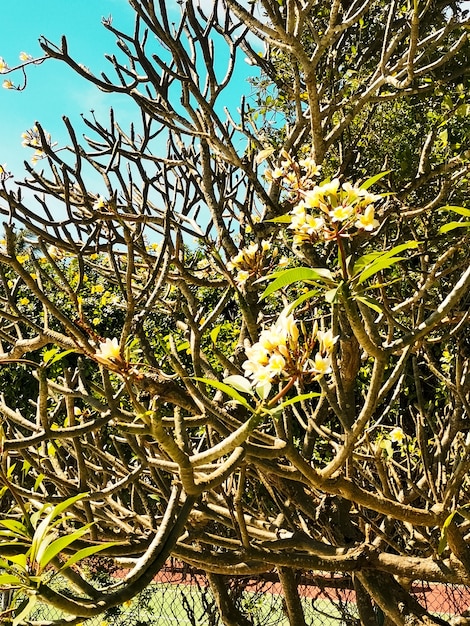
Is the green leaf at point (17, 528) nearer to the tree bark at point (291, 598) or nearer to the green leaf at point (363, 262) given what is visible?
the green leaf at point (363, 262)

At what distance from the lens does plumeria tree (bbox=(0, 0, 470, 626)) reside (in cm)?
104

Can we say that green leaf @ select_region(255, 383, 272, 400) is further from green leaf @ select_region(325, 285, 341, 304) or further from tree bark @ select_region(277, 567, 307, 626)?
tree bark @ select_region(277, 567, 307, 626)

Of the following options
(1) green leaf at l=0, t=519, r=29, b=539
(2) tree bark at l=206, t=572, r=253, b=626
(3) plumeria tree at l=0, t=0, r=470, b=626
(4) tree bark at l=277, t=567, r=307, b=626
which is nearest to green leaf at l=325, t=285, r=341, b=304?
(3) plumeria tree at l=0, t=0, r=470, b=626

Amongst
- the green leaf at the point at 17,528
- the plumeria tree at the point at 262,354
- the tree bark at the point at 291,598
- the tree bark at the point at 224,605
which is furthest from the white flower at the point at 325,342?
the tree bark at the point at 224,605

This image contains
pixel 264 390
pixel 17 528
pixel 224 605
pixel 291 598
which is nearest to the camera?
pixel 264 390

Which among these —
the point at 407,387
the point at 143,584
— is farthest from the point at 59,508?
the point at 407,387

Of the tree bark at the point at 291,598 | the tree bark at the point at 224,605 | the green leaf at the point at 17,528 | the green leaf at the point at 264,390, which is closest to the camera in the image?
the green leaf at the point at 264,390

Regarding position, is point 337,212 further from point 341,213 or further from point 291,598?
point 291,598

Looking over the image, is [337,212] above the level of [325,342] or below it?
above

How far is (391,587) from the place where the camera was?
199cm

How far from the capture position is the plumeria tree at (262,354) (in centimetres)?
104

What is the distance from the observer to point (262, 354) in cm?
96

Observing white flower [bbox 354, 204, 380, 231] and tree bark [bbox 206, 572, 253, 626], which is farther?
tree bark [bbox 206, 572, 253, 626]

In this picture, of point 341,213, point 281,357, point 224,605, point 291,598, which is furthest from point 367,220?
point 224,605
